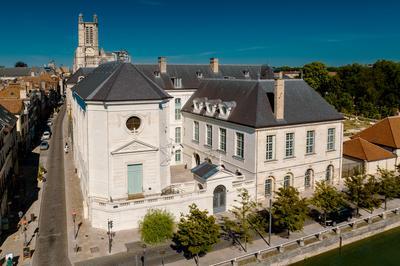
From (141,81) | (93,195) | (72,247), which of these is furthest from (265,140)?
(72,247)

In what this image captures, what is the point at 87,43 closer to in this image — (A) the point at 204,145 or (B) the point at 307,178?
(A) the point at 204,145

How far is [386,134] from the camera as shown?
4416 centimetres

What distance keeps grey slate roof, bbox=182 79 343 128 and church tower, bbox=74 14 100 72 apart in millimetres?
91392

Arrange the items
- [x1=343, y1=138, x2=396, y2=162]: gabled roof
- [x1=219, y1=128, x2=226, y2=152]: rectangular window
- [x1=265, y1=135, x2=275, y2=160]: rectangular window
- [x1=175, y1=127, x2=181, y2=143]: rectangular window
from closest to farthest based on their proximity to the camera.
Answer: [x1=265, y1=135, x2=275, y2=160]: rectangular window → [x1=219, y1=128, x2=226, y2=152]: rectangular window → [x1=343, y1=138, x2=396, y2=162]: gabled roof → [x1=175, y1=127, x2=181, y2=143]: rectangular window

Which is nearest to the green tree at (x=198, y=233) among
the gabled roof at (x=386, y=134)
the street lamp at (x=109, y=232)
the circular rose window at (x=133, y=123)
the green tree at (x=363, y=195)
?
the street lamp at (x=109, y=232)

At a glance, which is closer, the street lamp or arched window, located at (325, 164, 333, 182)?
the street lamp

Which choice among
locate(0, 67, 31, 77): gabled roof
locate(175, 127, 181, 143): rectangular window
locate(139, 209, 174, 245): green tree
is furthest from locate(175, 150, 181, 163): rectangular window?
locate(0, 67, 31, 77): gabled roof

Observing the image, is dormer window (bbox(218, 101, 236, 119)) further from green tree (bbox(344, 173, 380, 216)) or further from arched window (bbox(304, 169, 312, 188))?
green tree (bbox(344, 173, 380, 216))

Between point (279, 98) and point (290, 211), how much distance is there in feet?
37.0

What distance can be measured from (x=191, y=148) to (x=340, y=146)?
16159 millimetres

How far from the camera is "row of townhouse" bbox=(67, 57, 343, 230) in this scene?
98.5 feet

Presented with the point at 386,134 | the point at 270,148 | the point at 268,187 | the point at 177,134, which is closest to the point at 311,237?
the point at 268,187

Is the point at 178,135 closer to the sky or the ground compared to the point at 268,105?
closer to the ground

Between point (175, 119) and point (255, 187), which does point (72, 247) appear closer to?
point (255, 187)
